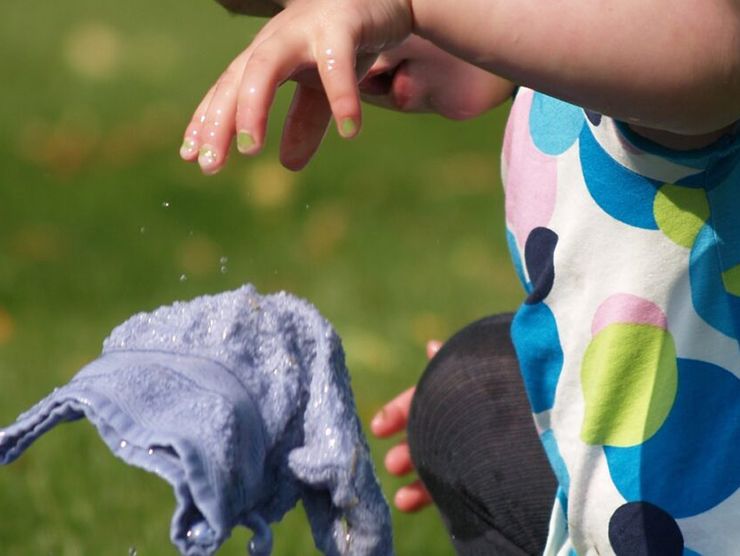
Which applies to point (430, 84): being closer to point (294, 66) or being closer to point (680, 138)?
point (680, 138)

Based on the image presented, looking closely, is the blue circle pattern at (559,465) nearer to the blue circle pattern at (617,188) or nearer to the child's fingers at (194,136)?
the blue circle pattern at (617,188)

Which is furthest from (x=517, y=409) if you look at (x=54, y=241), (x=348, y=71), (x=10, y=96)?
(x=10, y=96)

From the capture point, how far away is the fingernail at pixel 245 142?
1029mm

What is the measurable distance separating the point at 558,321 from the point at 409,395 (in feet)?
1.86

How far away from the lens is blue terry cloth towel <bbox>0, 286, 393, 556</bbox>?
112cm

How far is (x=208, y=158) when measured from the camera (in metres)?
1.04

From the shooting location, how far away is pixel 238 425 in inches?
45.8

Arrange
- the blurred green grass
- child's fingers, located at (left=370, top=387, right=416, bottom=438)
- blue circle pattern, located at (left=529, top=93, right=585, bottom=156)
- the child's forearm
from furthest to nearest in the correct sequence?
the blurred green grass < child's fingers, located at (left=370, top=387, right=416, bottom=438) < blue circle pattern, located at (left=529, top=93, right=585, bottom=156) < the child's forearm

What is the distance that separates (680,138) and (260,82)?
408 mm

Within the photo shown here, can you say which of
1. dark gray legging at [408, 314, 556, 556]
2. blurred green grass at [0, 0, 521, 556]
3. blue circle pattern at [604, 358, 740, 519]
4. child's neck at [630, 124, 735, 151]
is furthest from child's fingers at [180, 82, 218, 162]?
blurred green grass at [0, 0, 521, 556]

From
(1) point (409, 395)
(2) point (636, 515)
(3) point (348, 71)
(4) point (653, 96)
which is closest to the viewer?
(3) point (348, 71)

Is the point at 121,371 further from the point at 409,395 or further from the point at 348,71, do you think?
the point at 409,395

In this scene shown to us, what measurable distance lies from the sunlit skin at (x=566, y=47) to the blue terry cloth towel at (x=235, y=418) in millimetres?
179

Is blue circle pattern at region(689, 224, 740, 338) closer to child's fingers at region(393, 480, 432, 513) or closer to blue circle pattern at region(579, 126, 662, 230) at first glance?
blue circle pattern at region(579, 126, 662, 230)
